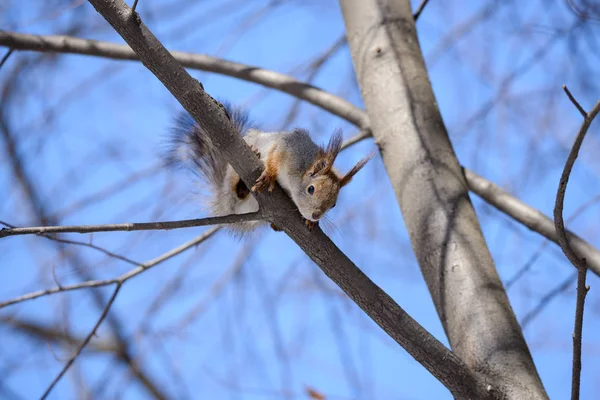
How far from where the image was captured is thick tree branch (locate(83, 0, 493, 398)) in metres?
1.39

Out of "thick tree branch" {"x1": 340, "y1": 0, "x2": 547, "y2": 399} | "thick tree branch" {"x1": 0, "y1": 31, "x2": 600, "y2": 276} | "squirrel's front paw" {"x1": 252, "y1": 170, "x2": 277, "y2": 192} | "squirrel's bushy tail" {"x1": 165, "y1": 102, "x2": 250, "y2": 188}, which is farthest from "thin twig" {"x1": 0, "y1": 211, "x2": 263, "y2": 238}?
"thick tree branch" {"x1": 0, "y1": 31, "x2": 600, "y2": 276}

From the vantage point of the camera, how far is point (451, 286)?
69.5 inches

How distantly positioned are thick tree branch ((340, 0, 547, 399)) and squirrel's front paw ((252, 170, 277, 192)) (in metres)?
0.48

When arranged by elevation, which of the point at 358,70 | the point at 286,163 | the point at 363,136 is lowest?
the point at 286,163

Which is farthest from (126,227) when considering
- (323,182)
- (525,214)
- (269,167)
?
(525,214)

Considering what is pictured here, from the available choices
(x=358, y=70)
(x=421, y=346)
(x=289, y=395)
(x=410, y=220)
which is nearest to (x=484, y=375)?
(x=421, y=346)

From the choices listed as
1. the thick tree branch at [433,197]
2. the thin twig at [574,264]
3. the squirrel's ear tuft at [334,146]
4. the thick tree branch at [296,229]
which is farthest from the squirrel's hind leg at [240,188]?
the thin twig at [574,264]

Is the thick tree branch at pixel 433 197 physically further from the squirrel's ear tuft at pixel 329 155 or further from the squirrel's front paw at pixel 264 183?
the squirrel's front paw at pixel 264 183

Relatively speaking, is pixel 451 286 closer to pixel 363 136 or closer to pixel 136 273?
pixel 363 136

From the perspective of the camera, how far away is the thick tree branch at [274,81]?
6.83 ft

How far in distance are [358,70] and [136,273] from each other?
1.03 m

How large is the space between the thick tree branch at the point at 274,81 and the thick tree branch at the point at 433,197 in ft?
0.33

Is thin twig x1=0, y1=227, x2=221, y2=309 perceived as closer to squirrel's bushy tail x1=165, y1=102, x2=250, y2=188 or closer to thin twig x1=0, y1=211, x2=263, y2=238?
squirrel's bushy tail x1=165, y1=102, x2=250, y2=188

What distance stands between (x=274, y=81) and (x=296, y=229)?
0.97 m
